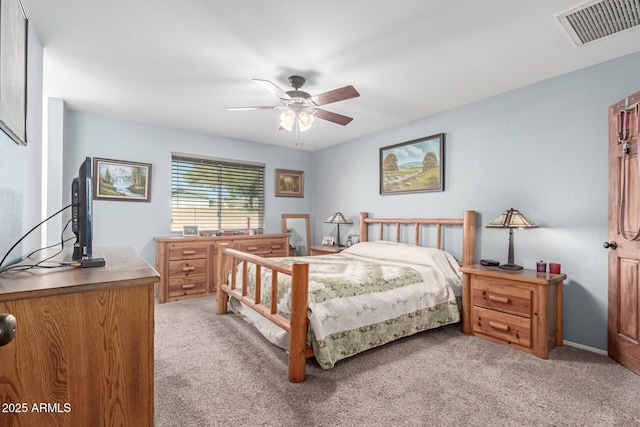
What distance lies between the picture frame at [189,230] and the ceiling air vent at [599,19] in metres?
4.41

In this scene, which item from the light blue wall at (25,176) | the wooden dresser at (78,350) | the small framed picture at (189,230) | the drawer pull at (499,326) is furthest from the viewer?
the small framed picture at (189,230)

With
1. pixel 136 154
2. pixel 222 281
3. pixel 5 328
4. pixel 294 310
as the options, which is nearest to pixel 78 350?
pixel 5 328

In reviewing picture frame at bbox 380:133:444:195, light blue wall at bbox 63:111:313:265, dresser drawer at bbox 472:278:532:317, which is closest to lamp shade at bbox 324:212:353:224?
picture frame at bbox 380:133:444:195

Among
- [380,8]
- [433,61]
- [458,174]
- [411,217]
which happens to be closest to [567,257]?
[458,174]

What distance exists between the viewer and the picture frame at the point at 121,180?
3.88m

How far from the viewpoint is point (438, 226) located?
3705 mm

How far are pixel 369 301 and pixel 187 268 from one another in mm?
2671

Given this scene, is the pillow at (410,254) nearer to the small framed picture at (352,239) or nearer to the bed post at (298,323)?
the small framed picture at (352,239)

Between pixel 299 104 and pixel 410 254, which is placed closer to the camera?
pixel 299 104

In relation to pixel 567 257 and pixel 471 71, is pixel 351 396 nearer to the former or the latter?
Answer: pixel 567 257

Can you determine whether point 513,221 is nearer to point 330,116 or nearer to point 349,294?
point 349,294

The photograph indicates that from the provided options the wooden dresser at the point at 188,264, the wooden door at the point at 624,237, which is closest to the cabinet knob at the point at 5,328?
the wooden door at the point at 624,237

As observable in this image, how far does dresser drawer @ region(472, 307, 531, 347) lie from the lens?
2570 millimetres

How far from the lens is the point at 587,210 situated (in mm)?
2617
